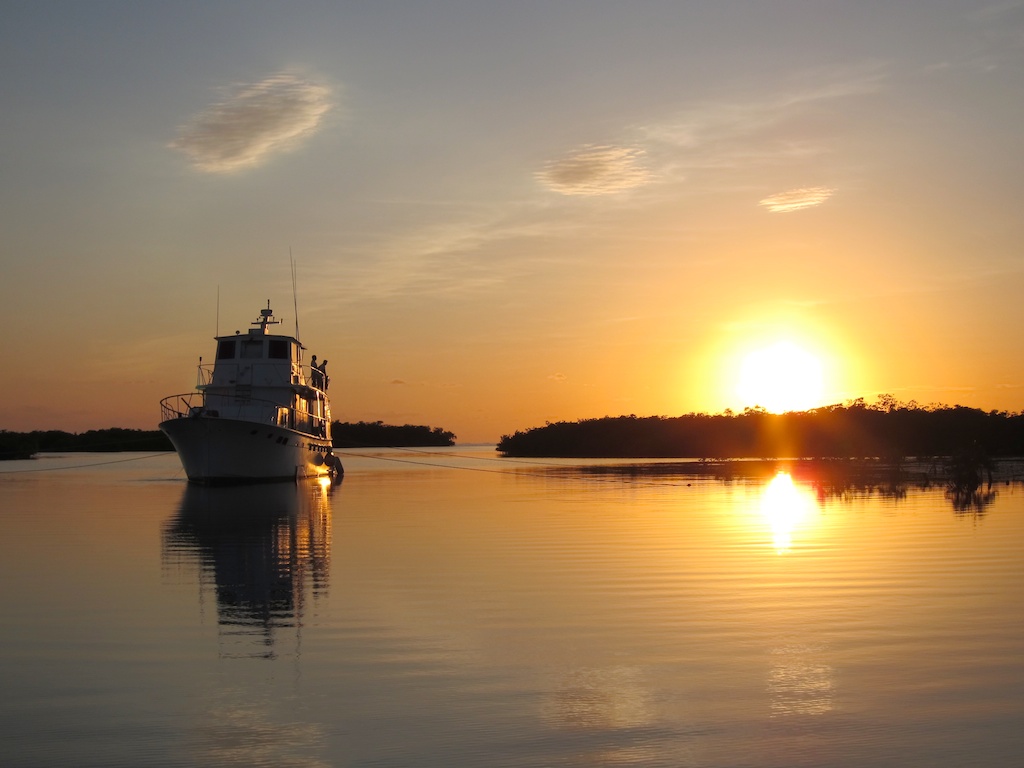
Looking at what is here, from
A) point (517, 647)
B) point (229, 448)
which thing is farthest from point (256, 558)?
point (229, 448)

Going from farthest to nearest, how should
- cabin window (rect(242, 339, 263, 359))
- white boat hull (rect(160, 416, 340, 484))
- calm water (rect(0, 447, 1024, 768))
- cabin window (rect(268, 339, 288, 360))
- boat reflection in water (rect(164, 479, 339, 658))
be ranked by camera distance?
1. cabin window (rect(268, 339, 288, 360))
2. cabin window (rect(242, 339, 263, 359))
3. white boat hull (rect(160, 416, 340, 484))
4. boat reflection in water (rect(164, 479, 339, 658))
5. calm water (rect(0, 447, 1024, 768))

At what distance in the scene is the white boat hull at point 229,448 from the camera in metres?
46.7

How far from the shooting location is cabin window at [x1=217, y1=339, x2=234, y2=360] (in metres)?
53.7

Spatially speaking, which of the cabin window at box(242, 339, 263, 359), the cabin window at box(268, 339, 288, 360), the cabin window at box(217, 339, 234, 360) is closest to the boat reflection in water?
the cabin window at box(242, 339, 263, 359)

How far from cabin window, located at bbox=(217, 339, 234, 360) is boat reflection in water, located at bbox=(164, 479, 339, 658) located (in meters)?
16.5

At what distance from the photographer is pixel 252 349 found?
2101 inches

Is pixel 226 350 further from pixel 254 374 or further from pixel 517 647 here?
pixel 517 647

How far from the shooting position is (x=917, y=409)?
330ft

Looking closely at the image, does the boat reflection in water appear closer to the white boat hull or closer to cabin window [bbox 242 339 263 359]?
the white boat hull

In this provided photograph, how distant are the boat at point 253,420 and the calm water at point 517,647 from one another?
22.5m

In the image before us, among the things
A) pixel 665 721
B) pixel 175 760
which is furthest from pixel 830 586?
pixel 175 760

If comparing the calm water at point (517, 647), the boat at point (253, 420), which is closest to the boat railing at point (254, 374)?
the boat at point (253, 420)

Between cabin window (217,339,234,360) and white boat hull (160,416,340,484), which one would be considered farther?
cabin window (217,339,234,360)

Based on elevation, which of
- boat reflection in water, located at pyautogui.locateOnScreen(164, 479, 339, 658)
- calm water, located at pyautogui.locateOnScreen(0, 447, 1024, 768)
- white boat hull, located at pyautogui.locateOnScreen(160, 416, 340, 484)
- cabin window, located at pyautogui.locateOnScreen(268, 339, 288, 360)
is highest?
cabin window, located at pyautogui.locateOnScreen(268, 339, 288, 360)
